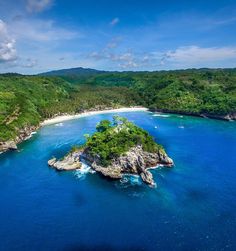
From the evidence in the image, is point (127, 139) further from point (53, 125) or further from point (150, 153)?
point (53, 125)

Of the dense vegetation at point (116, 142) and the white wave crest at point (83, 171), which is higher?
the dense vegetation at point (116, 142)

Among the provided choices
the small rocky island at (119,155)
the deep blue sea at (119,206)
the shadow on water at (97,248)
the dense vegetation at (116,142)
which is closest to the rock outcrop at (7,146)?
the deep blue sea at (119,206)

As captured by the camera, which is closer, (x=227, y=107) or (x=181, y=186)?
(x=181, y=186)

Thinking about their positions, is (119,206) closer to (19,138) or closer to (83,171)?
→ (83,171)

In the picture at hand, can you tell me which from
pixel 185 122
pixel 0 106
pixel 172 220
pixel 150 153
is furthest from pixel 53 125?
pixel 172 220

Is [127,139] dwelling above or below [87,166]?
above

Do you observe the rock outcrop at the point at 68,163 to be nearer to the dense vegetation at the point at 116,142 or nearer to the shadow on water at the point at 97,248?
the dense vegetation at the point at 116,142
